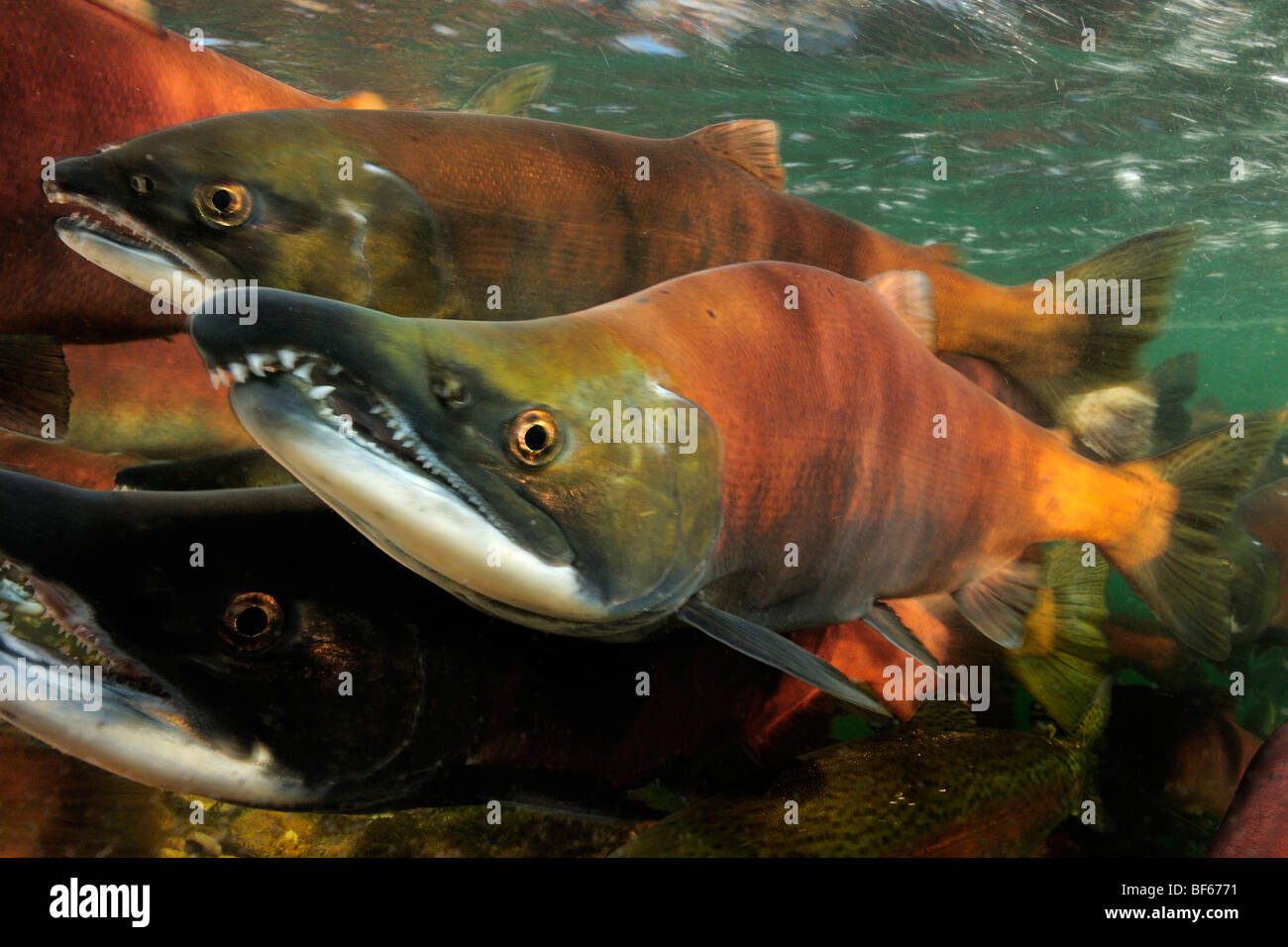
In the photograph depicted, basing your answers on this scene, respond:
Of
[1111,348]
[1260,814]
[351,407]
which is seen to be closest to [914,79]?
[1111,348]

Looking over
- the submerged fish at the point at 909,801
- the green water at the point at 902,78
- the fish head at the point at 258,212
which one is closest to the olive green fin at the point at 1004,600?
the submerged fish at the point at 909,801

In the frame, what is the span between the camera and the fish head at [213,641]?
1500 millimetres

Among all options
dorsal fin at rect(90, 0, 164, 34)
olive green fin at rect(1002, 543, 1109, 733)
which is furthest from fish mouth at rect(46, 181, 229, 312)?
olive green fin at rect(1002, 543, 1109, 733)

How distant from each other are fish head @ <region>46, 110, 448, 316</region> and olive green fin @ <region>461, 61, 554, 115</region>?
3.38 feet

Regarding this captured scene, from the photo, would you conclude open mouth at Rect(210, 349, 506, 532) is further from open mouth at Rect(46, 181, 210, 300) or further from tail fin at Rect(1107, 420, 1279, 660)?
tail fin at Rect(1107, 420, 1279, 660)

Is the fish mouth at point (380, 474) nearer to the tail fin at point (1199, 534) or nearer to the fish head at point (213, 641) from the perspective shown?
the fish head at point (213, 641)

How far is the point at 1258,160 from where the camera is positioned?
13.9 meters

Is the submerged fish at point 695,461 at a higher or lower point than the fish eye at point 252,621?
higher

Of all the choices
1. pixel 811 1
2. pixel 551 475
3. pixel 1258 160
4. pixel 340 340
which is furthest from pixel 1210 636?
pixel 1258 160

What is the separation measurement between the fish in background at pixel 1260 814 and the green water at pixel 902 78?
5.72 meters

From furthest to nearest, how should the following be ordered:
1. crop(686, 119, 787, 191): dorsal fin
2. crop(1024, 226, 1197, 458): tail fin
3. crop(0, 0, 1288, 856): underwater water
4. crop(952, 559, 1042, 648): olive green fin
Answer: crop(0, 0, 1288, 856): underwater water → crop(1024, 226, 1197, 458): tail fin → crop(686, 119, 787, 191): dorsal fin → crop(952, 559, 1042, 648): olive green fin

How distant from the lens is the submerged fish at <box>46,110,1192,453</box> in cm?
201
